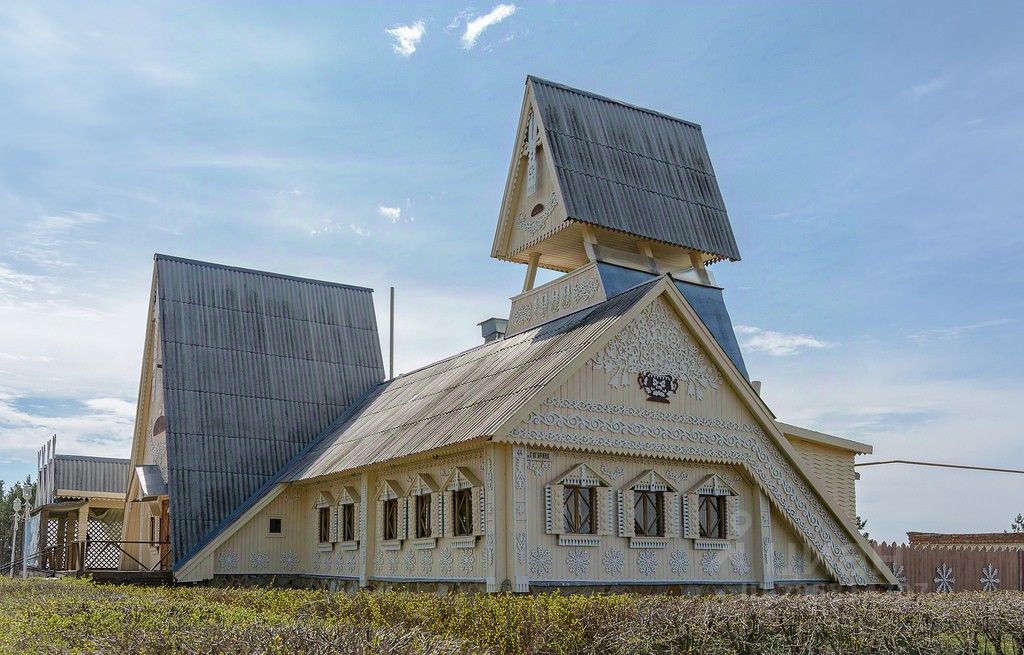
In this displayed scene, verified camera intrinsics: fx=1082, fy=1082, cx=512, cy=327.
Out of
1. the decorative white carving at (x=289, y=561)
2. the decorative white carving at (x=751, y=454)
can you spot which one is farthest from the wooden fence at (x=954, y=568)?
the decorative white carving at (x=289, y=561)

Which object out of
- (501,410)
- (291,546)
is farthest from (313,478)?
(501,410)

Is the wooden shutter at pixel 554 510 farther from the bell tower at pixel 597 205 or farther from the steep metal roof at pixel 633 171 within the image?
the steep metal roof at pixel 633 171

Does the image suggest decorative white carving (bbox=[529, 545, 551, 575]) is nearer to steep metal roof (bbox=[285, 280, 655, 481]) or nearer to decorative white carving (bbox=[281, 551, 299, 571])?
steep metal roof (bbox=[285, 280, 655, 481])

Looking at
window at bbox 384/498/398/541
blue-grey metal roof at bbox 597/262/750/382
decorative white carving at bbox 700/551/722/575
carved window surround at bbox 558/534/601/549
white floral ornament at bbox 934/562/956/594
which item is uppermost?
blue-grey metal roof at bbox 597/262/750/382

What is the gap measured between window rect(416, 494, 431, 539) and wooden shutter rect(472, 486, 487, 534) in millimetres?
2347

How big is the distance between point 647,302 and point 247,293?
16775mm

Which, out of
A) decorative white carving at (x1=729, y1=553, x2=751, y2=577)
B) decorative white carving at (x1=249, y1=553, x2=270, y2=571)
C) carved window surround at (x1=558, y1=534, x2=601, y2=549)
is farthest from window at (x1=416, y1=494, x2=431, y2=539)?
decorative white carving at (x1=249, y1=553, x2=270, y2=571)

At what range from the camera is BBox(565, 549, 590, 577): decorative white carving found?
19.1m

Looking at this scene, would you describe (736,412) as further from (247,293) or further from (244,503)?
(247,293)

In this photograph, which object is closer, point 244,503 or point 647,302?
point 647,302

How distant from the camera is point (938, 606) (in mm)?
13508

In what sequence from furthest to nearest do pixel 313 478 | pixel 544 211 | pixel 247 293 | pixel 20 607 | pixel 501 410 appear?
1. pixel 247 293
2. pixel 544 211
3. pixel 313 478
4. pixel 501 410
5. pixel 20 607

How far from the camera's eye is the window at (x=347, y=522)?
24969mm

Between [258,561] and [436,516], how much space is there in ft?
27.2
